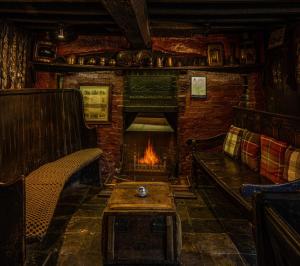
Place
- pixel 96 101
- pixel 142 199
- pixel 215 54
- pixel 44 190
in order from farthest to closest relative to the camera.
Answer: pixel 96 101 → pixel 215 54 → pixel 44 190 → pixel 142 199

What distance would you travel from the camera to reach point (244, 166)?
16.8ft

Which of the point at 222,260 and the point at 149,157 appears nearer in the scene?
the point at 222,260

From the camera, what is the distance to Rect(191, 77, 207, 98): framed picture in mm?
7230

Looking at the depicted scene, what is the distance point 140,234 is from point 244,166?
8.56 ft

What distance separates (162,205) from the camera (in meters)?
3.05

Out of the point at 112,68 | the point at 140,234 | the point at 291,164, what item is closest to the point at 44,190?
the point at 140,234

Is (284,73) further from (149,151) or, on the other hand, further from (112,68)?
(112,68)

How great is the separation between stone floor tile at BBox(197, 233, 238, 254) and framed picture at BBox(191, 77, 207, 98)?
3853 millimetres

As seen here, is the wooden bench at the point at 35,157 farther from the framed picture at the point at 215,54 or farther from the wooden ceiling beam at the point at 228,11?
the framed picture at the point at 215,54

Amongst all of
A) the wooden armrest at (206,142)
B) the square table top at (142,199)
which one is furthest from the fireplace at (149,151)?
the square table top at (142,199)

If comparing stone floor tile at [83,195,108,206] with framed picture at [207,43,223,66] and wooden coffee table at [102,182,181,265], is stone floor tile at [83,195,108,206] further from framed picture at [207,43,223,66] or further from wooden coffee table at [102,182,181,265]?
framed picture at [207,43,223,66]

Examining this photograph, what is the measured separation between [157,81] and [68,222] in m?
3.91

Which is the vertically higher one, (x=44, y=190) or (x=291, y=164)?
(x=291, y=164)

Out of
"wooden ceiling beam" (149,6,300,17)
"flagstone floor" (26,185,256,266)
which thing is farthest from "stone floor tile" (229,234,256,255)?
"wooden ceiling beam" (149,6,300,17)
